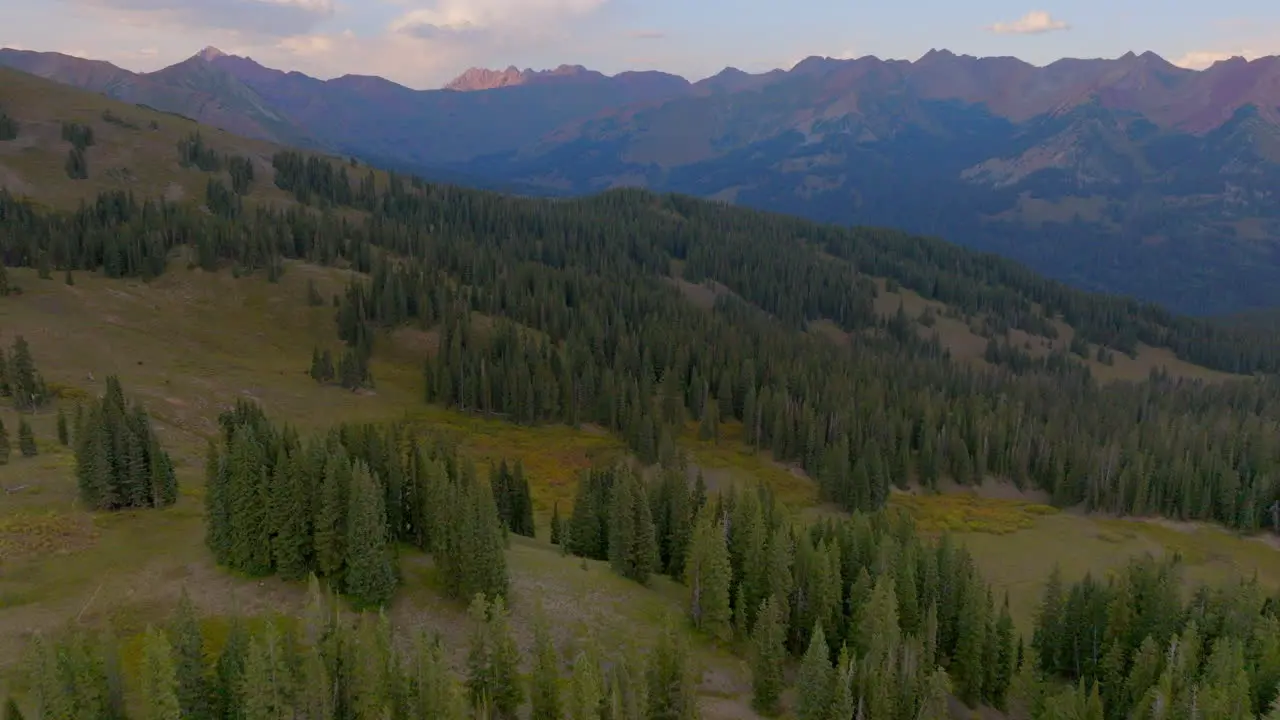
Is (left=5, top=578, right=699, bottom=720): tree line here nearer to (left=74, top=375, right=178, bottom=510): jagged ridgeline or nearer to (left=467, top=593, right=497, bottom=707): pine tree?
(left=467, top=593, right=497, bottom=707): pine tree

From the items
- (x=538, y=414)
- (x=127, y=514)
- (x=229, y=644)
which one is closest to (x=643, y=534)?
(x=229, y=644)

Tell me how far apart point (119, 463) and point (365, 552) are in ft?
79.0

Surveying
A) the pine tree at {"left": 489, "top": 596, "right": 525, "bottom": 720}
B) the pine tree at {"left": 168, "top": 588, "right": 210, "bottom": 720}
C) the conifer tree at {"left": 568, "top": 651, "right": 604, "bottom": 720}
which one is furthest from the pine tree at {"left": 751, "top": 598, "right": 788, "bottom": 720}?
the pine tree at {"left": 168, "top": 588, "right": 210, "bottom": 720}

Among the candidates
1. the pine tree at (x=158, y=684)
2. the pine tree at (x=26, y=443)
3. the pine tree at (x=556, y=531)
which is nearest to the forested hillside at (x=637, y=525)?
Result: the pine tree at (x=158, y=684)

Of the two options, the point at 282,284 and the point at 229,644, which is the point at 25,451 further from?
the point at 282,284

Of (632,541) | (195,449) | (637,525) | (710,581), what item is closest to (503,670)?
(710,581)

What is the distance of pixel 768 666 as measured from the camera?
56812 mm

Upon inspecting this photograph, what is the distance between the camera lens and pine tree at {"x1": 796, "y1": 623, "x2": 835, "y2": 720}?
52719mm

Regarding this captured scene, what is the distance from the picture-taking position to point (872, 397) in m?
154

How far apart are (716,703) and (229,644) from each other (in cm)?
3203

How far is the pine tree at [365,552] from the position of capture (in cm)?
5406

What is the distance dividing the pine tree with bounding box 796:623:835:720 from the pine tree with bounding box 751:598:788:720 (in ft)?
10.6

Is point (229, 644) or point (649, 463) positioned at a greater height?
point (229, 644)

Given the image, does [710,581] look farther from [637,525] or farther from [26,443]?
[26,443]
